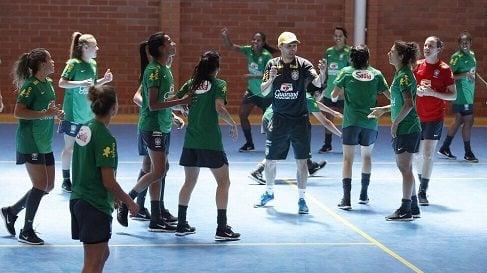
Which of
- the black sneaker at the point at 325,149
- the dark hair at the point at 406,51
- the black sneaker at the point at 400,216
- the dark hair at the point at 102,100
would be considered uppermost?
the dark hair at the point at 406,51

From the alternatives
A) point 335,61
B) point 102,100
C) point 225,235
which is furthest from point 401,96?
point 335,61

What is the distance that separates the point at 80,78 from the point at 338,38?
658 cm

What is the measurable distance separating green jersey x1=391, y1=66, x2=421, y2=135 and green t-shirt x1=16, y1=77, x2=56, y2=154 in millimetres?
3658

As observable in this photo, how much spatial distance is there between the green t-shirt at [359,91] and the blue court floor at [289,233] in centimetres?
110

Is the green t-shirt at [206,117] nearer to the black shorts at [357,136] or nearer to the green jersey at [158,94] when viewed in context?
the green jersey at [158,94]

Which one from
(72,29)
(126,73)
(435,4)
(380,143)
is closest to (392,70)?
(435,4)

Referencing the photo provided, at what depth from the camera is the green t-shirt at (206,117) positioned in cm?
823

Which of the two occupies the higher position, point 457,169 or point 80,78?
point 80,78

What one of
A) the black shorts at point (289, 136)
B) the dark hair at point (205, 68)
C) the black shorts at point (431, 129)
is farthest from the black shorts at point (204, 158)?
the black shorts at point (431, 129)

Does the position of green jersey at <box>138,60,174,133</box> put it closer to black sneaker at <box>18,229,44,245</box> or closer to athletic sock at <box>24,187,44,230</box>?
athletic sock at <box>24,187,44,230</box>

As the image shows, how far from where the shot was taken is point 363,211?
32.8ft

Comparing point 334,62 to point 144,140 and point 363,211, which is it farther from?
point 144,140

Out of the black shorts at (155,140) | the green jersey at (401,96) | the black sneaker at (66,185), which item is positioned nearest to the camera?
the black shorts at (155,140)

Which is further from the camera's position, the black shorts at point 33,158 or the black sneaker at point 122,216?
the black sneaker at point 122,216
